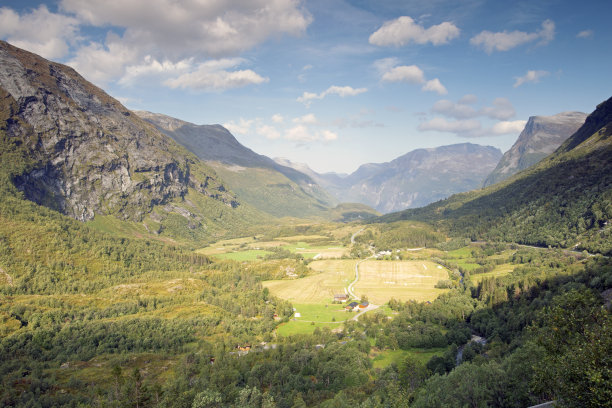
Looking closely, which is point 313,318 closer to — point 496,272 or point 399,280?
point 399,280

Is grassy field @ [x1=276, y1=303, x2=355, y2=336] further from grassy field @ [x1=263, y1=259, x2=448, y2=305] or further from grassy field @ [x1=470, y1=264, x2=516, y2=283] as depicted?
grassy field @ [x1=470, y1=264, x2=516, y2=283]

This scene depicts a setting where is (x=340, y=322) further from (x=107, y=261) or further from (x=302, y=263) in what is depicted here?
(x=107, y=261)

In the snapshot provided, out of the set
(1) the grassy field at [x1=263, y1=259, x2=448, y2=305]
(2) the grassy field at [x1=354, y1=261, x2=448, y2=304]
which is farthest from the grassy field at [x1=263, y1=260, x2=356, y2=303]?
(2) the grassy field at [x1=354, y1=261, x2=448, y2=304]

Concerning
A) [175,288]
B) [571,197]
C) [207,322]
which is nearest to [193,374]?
[207,322]

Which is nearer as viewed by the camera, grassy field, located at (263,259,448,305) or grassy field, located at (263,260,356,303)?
grassy field, located at (263,259,448,305)

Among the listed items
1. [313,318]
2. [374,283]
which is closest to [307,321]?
[313,318]

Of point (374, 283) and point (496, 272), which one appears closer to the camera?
point (496, 272)

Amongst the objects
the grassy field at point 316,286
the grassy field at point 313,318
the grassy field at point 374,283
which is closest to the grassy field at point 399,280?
the grassy field at point 374,283

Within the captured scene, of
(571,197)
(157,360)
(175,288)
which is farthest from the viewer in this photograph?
(571,197)
